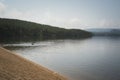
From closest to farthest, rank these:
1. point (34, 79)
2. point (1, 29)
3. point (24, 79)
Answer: point (24, 79)
point (34, 79)
point (1, 29)

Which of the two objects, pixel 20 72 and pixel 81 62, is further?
pixel 81 62

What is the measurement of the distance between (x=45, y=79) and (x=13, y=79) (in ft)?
17.3

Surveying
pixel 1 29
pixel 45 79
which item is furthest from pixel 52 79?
pixel 1 29

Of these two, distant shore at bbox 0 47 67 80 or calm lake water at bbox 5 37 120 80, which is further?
calm lake water at bbox 5 37 120 80

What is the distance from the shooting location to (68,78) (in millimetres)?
28062

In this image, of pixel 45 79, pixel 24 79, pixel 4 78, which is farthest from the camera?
pixel 45 79

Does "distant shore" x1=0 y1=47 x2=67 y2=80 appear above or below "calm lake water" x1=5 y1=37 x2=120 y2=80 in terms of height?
above

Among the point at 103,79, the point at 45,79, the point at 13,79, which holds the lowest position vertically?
the point at 103,79

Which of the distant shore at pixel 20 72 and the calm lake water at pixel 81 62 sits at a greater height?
the distant shore at pixel 20 72

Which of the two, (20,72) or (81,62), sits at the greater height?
(20,72)

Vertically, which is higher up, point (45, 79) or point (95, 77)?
point (45, 79)

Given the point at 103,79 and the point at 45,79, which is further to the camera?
the point at 103,79

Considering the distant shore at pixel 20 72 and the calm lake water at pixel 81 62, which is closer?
the distant shore at pixel 20 72

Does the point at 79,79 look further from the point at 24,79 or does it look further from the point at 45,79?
the point at 24,79
